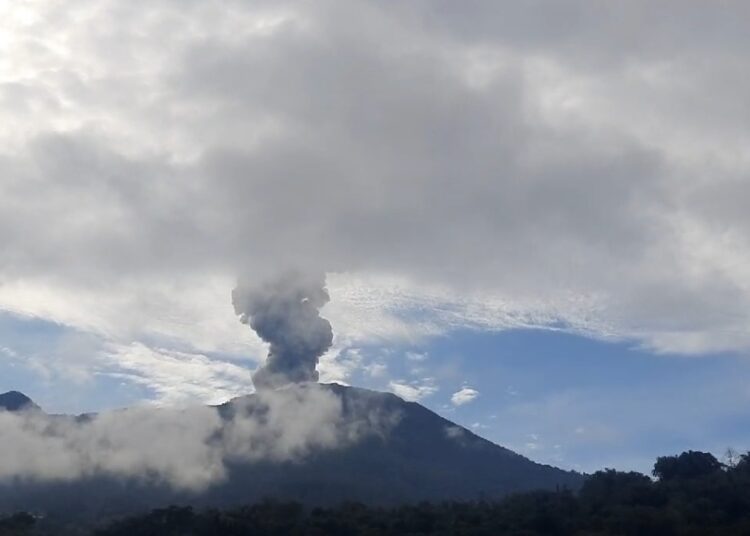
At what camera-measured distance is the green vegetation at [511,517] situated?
58.7 m

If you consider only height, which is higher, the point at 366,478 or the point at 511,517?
the point at 366,478

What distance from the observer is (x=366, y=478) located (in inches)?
4601

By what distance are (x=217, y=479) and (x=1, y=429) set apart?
4634 centimetres

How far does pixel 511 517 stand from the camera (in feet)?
210

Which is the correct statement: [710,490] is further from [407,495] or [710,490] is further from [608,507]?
[407,495]

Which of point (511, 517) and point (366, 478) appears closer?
point (511, 517)

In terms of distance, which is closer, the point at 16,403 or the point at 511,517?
the point at 511,517

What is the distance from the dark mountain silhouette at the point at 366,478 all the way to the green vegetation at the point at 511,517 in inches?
734

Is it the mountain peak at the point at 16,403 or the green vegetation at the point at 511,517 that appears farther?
the mountain peak at the point at 16,403

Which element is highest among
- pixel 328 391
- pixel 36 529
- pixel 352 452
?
pixel 328 391

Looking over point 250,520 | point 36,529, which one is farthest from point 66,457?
point 250,520

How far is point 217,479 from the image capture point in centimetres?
11744

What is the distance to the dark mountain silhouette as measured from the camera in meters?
103

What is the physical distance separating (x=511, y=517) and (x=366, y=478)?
54008mm
